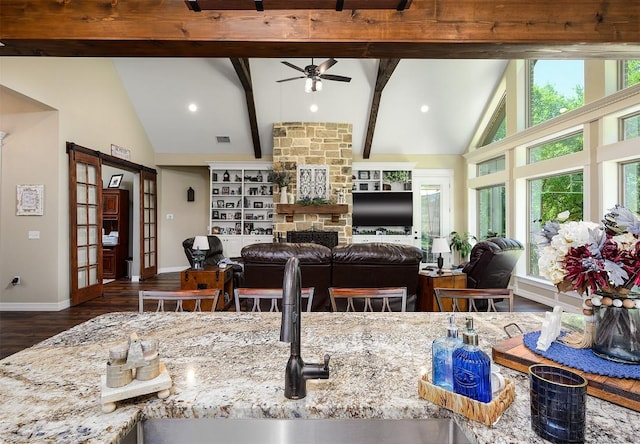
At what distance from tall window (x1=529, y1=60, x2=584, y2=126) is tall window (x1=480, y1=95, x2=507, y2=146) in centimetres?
94

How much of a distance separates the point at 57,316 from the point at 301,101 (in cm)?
576

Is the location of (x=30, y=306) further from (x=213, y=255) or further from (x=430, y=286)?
(x=430, y=286)

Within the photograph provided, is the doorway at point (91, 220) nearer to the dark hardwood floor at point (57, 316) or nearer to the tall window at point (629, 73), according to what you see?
the dark hardwood floor at point (57, 316)

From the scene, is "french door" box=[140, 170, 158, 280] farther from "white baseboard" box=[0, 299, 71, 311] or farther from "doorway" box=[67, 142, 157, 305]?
"white baseboard" box=[0, 299, 71, 311]

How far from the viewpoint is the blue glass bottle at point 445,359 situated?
84 cm

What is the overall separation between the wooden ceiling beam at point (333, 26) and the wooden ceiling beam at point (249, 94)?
3.37 m

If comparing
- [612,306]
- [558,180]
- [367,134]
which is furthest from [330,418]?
[367,134]

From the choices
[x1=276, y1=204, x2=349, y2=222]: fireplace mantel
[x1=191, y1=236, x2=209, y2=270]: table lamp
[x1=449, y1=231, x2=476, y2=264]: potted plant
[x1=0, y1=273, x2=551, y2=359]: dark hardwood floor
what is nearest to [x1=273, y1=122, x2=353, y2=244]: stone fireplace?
[x1=276, y1=204, x2=349, y2=222]: fireplace mantel

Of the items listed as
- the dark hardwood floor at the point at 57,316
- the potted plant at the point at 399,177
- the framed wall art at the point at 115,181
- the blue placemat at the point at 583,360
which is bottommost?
the dark hardwood floor at the point at 57,316

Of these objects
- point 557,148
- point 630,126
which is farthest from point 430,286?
point 557,148

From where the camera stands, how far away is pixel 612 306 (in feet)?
3.07

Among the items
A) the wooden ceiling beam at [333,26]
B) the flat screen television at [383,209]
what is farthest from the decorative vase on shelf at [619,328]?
the flat screen television at [383,209]

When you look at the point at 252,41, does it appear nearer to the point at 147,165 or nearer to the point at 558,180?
the point at 558,180

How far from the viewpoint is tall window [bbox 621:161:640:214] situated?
375cm
